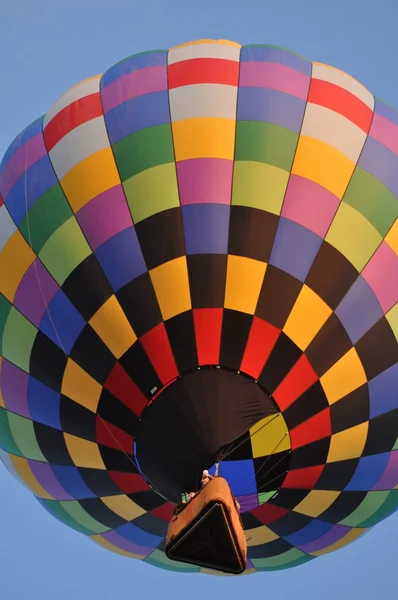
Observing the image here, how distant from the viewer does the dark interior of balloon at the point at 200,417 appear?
22.6 ft

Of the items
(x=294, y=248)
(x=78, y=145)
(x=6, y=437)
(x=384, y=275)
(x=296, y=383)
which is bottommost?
(x=296, y=383)

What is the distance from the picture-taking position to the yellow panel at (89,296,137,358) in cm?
704

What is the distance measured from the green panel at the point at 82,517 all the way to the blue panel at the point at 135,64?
4.15 metres

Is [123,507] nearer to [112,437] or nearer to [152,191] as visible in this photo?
[112,437]

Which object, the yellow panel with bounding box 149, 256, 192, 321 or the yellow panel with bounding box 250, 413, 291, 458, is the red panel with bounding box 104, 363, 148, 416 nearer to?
the yellow panel with bounding box 149, 256, 192, 321

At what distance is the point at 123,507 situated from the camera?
8.17 meters

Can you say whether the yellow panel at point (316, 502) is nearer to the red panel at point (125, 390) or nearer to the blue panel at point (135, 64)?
the red panel at point (125, 390)

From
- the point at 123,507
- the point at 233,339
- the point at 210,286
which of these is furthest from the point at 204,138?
the point at 123,507

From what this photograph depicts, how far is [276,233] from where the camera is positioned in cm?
715

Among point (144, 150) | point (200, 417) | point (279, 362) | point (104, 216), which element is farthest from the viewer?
point (144, 150)

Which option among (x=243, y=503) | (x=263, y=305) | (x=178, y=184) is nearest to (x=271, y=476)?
(x=243, y=503)

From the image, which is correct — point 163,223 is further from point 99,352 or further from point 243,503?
point 243,503

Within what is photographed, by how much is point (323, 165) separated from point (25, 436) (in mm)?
3803

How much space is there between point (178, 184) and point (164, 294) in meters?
0.98
